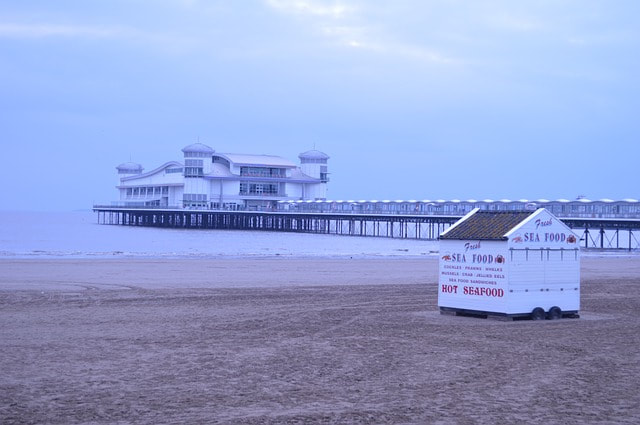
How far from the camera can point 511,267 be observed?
12.9m

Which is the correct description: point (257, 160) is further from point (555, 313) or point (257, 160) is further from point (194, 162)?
point (555, 313)

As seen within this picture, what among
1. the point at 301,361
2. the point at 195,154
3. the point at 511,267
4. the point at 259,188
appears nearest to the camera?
the point at 301,361

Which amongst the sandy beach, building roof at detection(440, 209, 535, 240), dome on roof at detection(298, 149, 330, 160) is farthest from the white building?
building roof at detection(440, 209, 535, 240)

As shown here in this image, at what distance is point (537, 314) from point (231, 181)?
88739mm

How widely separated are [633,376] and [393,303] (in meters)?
7.85

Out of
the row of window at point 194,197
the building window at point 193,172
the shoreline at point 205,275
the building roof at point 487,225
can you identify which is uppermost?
the building window at point 193,172

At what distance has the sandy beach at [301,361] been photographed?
690cm

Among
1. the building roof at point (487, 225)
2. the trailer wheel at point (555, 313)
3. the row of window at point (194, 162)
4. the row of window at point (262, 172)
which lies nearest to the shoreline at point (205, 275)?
the building roof at point (487, 225)

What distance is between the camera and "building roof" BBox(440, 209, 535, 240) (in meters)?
13.1

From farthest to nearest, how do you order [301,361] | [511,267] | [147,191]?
[147,191], [511,267], [301,361]

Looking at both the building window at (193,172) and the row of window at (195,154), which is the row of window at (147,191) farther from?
the row of window at (195,154)

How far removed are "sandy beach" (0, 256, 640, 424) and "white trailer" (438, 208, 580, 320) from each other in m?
0.36

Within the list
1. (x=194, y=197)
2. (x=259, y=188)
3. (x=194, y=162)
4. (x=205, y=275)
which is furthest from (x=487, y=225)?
(x=259, y=188)

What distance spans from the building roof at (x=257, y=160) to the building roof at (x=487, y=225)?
8764 centimetres
